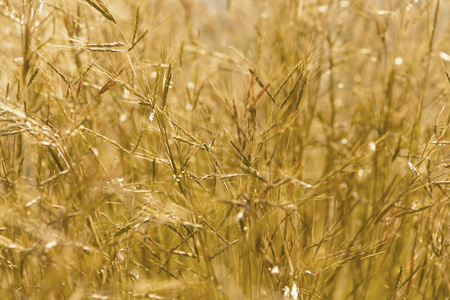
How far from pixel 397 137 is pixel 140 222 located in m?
0.55

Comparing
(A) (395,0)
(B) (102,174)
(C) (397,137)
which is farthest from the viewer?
(A) (395,0)

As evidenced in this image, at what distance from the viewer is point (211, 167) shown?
895 mm

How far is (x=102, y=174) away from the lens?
78 centimetres

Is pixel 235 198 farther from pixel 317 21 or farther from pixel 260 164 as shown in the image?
pixel 317 21

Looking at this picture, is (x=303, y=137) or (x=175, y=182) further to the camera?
(x=303, y=137)

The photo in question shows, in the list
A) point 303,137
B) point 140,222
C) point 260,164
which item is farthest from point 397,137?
point 140,222

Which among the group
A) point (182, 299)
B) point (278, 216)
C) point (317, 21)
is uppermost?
point (317, 21)

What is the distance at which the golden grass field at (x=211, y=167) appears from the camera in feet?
2.54

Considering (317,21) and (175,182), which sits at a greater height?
(317,21)

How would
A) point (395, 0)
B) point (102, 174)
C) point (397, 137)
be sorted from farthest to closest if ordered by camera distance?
1. point (395, 0)
2. point (397, 137)
3. point (102, 174)

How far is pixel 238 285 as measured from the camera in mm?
822

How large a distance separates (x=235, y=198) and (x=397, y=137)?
1.44ft

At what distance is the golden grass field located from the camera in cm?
77

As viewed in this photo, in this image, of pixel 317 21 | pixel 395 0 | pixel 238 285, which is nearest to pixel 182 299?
pixel 238 285
